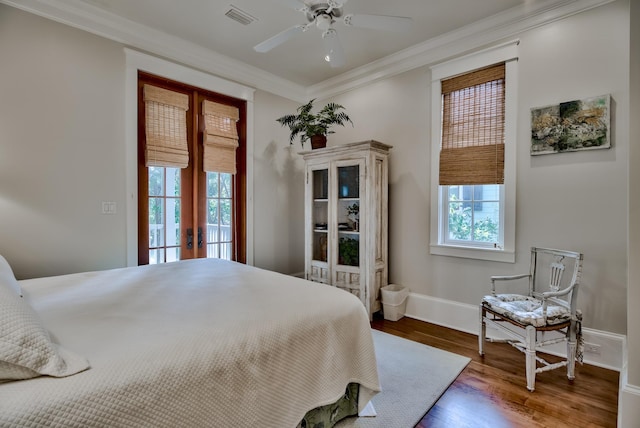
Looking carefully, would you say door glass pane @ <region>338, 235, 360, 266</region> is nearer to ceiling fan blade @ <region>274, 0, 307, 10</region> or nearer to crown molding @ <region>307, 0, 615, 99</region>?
crown molding @ <region>307, 0, 615, 99</region>

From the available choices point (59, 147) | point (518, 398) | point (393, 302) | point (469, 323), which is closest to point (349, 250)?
point (393, 302)

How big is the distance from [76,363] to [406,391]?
1854mm

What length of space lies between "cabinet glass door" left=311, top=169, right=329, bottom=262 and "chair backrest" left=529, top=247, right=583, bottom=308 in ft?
6.78

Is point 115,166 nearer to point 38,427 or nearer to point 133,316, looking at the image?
point 133,316

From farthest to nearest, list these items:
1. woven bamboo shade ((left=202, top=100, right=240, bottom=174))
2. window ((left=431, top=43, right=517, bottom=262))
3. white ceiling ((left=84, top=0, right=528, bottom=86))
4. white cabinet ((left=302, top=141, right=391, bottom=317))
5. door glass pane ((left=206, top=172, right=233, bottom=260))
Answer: door glass pane ((left=206, top=172, right=233, bottom=260))
woven bamboo shade ((left=202, top=100, right=240, bottom=174))
white cabinet ((left=302, top=141, right=391, bottom=317))
window ((left=431, top=43, right=517, bottom=262))
white ceiling ((left=84, top=0, right=528, bottom=86))

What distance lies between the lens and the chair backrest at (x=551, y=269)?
239cm

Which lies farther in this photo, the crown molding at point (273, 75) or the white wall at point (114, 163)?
the crown molding at point (273, 75)

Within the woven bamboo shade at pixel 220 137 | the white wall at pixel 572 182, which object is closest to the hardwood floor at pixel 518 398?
the white wall at pixel 572 182

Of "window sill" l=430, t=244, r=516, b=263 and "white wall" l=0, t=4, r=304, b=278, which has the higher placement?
"white wall" l=0, t=4, r=304, b=278

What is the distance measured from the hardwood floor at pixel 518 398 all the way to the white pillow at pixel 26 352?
68.1 inches

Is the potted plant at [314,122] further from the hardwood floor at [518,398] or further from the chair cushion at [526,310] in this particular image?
the hardwood floor at [518,398]

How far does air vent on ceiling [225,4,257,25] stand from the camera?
2729 millimetres

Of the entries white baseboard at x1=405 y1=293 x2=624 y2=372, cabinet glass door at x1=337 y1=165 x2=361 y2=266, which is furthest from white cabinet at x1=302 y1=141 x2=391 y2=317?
white baseboard at x1=405 y1=293 x2=624 y2=372

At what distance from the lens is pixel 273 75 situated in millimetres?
4082
